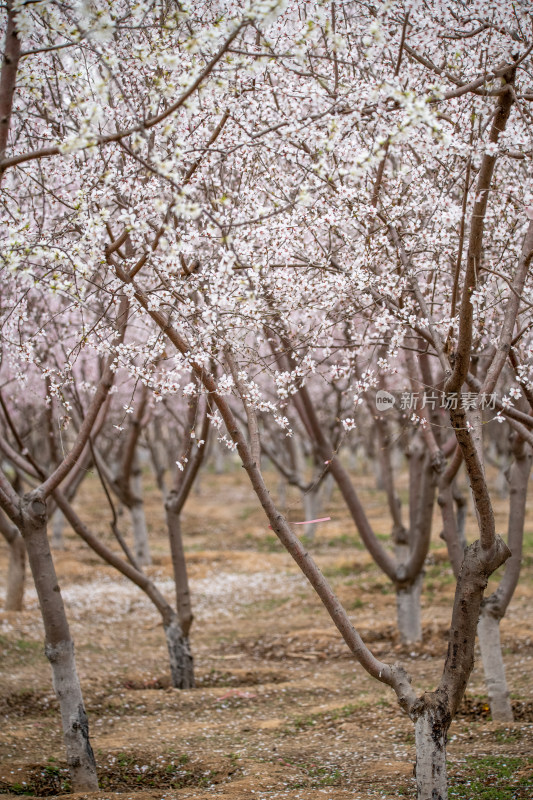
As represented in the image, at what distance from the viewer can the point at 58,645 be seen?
6168 mm

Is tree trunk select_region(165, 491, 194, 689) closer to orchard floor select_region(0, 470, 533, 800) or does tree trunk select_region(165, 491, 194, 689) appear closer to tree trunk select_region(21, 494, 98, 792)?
orchard floor select_region(0, 470, 533, 800)

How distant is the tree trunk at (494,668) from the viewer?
304 inches

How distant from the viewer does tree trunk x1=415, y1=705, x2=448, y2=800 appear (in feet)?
16.7

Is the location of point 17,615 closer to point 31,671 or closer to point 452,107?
point 31,671

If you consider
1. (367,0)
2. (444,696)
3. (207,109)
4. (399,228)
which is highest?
(367,0)

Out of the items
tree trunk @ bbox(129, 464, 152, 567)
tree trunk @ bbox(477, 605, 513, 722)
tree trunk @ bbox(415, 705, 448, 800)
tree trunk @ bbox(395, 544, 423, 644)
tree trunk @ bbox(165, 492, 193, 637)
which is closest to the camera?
tree trunk @ bbox(415, 705, 448, 800)

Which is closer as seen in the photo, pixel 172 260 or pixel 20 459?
pixel 172 260

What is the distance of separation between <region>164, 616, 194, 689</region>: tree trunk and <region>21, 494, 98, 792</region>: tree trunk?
3.51 metres

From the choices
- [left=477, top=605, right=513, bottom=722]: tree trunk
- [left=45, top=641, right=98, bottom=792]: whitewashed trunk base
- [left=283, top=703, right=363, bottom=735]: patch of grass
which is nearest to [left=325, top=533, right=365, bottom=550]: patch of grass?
[left=283, top=703, right=363, bottom=735]: patch of grass

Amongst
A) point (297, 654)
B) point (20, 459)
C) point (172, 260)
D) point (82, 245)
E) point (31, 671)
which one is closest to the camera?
point (172, 260)

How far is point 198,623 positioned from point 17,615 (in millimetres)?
3410

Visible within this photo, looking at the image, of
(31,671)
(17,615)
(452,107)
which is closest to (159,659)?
(31,671)

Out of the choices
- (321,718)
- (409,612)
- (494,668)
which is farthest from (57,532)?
(494,668)

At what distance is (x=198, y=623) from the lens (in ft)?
47.6
